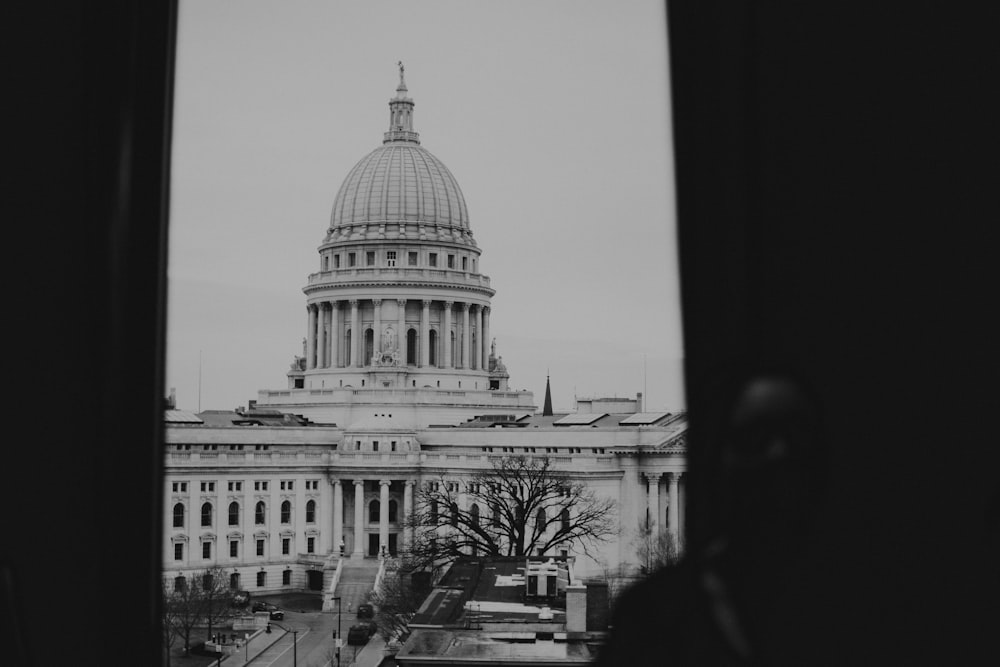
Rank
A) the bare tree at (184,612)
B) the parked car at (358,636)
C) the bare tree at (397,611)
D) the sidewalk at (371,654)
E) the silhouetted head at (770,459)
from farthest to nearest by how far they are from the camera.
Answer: the parked car at (358,636)
the bare tree at (397,611)
the sidewalk at (371,654)
the bare tree at (184,612)
the silhouetted head at (770,459)

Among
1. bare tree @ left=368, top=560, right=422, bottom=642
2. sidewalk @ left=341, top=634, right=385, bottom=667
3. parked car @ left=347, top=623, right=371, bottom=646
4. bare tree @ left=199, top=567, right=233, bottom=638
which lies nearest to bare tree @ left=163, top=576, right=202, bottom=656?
bare tree @ left=199, top=567, right=233, bottom=638

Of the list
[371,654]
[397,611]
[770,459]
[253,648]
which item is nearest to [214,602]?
[253,648]

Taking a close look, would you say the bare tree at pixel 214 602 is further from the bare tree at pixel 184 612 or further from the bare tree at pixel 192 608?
the bare tree at pixel 184 612

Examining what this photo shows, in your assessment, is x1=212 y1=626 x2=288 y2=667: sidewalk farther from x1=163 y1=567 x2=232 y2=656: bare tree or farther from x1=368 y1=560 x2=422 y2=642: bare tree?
x1=368 y1=560 x2=422 y2=642: bare tree

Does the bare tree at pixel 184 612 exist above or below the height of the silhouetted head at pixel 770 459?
below

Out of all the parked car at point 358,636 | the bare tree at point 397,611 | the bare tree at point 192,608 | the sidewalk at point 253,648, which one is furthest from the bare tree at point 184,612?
the bare tree at point 397,611

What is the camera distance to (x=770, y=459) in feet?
13.3

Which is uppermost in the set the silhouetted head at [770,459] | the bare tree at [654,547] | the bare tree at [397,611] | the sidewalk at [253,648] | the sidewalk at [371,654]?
the bare tree at [654,547]

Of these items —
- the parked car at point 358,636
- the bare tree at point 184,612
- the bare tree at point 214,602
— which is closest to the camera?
the bare tree at point 184,612

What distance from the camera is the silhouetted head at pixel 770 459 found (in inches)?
158

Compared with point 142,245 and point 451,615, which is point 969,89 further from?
point 451,615

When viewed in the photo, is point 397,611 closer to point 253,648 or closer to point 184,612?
point 253,648

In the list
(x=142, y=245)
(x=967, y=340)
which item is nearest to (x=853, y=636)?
(x=967, y=340)

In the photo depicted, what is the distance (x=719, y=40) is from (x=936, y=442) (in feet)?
4.27
